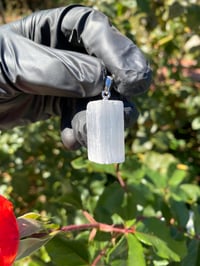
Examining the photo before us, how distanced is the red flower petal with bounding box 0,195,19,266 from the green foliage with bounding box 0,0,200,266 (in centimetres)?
15

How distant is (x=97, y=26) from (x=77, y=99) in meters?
0.09

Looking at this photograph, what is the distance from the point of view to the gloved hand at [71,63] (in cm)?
52

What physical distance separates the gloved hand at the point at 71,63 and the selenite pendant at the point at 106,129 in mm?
30

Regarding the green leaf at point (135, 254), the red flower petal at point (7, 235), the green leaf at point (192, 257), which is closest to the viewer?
the red flower petal at point (7, 235)

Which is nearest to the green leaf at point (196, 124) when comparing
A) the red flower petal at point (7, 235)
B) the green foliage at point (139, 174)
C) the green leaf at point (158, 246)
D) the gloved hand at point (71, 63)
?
the green foliage at point (139, 174)

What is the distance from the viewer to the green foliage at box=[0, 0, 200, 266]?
2.43 ft

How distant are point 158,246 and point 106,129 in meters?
0.27

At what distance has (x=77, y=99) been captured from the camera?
59cm

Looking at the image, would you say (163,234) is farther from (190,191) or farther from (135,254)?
(190,191)

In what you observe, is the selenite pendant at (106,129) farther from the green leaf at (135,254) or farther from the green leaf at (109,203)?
the green leaf at (109,203)

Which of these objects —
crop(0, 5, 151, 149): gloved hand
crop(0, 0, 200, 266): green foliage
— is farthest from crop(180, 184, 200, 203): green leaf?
crop(0, 5, 151, 149): gloved hand

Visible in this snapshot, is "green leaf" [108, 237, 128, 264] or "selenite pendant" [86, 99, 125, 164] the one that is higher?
"selenite pendant" [86, 99, 125, 164]

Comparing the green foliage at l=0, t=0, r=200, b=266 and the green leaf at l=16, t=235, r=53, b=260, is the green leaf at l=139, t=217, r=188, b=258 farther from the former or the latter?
the green leaf at l=16, t=235, r=53, b=260

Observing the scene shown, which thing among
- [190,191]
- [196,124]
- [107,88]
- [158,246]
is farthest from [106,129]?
[196,124]
